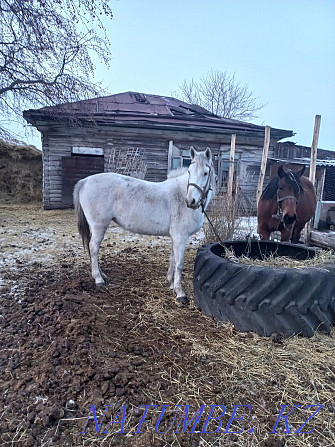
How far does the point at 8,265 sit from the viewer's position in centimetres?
410

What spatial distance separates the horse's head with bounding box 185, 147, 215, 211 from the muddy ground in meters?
1.15

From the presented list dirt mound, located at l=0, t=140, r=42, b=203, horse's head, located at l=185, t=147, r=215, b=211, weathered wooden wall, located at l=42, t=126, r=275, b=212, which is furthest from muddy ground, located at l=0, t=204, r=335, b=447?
dirt mound, located at l=0, t=140, r=42, b=203

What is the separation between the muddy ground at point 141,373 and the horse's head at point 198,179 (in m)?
1.15

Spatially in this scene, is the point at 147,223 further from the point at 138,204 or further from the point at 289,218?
the point at 289,218

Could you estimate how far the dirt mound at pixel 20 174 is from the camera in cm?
A: 1240

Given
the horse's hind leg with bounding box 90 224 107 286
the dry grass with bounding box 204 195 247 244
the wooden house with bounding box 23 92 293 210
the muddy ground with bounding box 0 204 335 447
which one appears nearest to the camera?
the muddy ground with bounding box 0 204 335 447

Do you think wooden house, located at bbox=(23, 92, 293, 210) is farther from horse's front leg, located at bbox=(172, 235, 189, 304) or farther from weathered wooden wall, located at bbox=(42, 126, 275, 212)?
horse's front leg, located at bbox=(172, 235, 189, 304)

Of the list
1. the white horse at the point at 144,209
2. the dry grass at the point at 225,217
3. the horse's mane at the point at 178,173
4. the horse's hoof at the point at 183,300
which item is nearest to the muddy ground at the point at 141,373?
the horse's hoof at the point at 183,300

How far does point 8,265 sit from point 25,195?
9.42 meters

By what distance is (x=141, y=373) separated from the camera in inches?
72.4

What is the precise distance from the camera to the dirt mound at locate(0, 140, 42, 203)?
1240cm

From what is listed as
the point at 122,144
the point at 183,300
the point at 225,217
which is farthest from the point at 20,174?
the point at 183,300

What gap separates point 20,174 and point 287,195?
12.6m

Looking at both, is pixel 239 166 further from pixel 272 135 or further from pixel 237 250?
pixel 237 250
